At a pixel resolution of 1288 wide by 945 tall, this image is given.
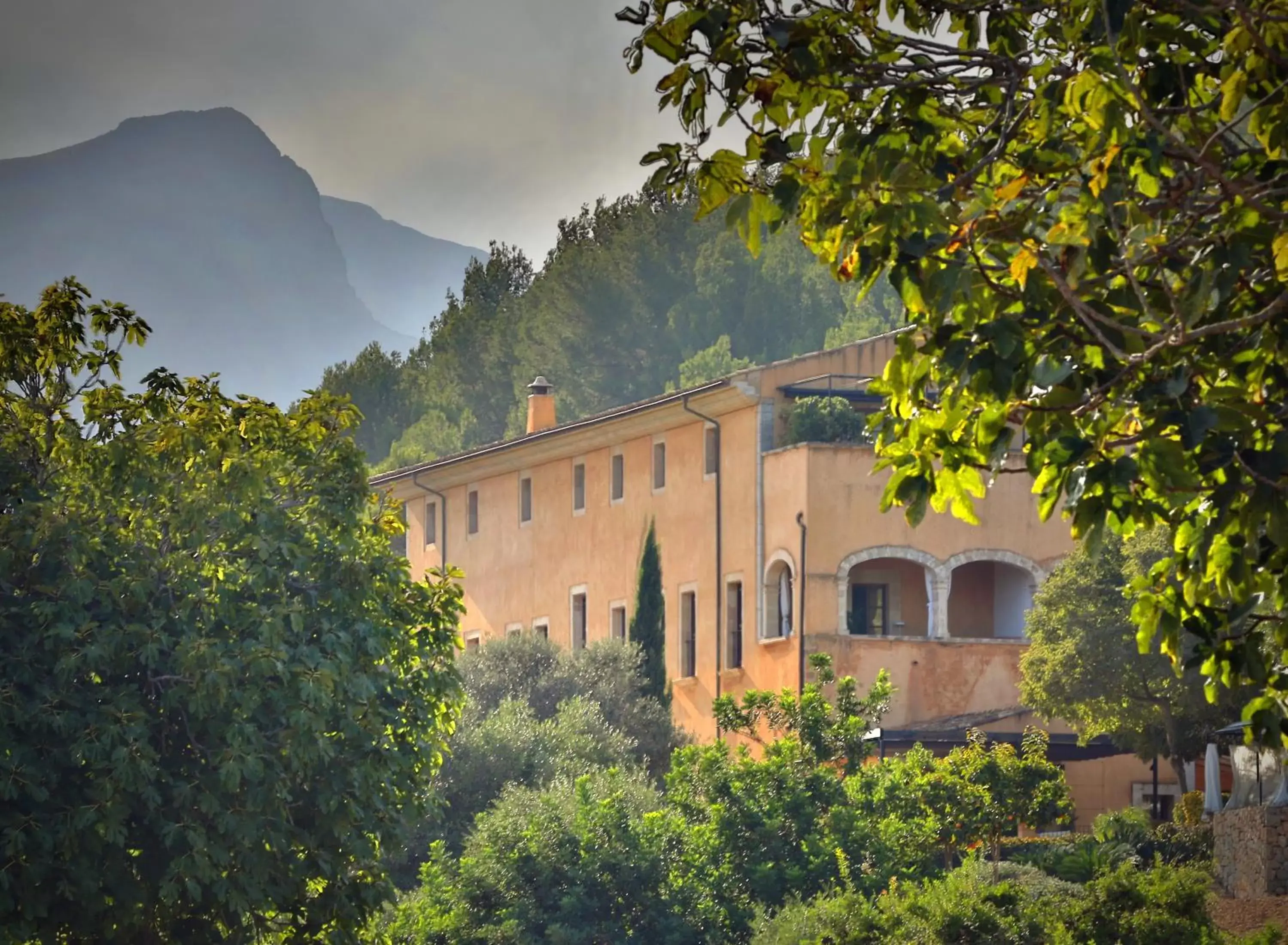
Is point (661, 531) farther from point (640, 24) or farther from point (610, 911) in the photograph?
point (640, 24)

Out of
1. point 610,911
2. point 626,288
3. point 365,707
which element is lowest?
point 610,911

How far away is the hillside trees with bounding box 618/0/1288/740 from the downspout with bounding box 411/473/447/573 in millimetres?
44781

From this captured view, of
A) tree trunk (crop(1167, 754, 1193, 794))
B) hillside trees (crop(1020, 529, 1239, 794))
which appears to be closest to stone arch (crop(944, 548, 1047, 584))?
hillside trees (crop(1020, 529, 1239, 794))

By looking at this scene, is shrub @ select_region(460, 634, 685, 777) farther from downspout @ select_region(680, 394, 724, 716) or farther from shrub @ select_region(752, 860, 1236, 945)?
shrub @ select_region(752, 860, 1236, 945)

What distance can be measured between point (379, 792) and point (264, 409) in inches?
138

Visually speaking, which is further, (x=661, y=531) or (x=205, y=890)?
(x=661, y=531)

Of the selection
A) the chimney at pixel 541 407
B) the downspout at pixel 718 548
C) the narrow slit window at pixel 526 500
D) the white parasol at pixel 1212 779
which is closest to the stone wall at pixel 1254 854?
the white parasol at pixel 1212 779

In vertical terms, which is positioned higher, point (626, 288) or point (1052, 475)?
point (626, 288)

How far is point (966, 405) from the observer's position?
900cm

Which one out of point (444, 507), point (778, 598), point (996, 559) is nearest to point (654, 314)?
point (444, 507)

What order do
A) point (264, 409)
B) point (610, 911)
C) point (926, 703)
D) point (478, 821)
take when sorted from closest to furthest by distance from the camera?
point (264, 409) < point (610, 911) < point (478, 821) < point (926, 703)

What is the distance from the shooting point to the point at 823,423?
137 ft

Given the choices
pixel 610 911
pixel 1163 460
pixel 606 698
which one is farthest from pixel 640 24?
pixel 606 698

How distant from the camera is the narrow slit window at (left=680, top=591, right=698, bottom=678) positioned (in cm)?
4428
